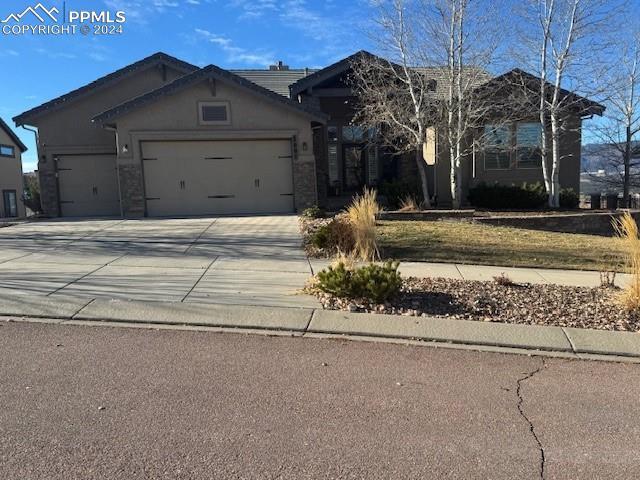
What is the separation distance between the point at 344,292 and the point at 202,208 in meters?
11.5

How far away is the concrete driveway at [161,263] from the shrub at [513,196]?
8.09m

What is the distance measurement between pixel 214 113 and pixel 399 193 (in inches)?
261

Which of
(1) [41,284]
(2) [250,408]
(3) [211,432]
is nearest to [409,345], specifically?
(2) [250,408]

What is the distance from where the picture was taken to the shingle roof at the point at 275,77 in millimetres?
21411

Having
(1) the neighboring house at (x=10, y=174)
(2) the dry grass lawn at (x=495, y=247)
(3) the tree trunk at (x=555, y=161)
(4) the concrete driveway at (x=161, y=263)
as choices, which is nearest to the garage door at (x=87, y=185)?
(4) the concrete driveway at (x=161, y=263)

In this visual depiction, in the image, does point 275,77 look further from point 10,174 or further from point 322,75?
point 10,174

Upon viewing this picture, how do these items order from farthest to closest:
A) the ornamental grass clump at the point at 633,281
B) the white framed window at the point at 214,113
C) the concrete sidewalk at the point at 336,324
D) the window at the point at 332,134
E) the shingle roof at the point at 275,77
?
1. the shingle roof at the point at 275,77
2. the window at the point at 332,134
3. the white framed window at the point at 214,113
4. the ornamental grass clump at the point at 633,281
5. the concrete sidewalk at the point at 336,324

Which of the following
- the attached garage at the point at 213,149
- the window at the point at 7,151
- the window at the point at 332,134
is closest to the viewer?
the attached garage at the point at 213,149

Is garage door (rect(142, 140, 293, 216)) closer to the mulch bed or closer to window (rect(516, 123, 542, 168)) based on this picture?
window (rect(516, 123, 542, 168))

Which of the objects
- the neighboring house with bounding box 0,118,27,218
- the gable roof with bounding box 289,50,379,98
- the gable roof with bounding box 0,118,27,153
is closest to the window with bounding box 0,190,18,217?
the neighboring house with bounding box 0,118,27,218

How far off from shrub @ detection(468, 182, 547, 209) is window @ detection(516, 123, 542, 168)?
1.62 meters

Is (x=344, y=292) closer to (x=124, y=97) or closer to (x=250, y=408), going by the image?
(x=250, y=408)

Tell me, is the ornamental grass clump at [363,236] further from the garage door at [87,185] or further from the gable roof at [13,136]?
the gable roof at [13,136]

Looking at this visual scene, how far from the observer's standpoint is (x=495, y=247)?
34.4 ft
